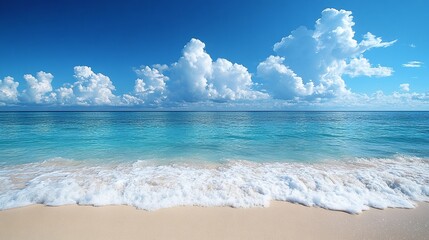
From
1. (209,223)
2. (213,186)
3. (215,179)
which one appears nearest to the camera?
(209,223)

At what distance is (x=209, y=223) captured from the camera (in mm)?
5742

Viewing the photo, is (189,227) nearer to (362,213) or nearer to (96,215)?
(96,215)

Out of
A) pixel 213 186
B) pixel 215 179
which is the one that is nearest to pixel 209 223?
pixel 213 186

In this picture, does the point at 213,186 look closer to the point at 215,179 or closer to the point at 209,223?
the point at 215,179

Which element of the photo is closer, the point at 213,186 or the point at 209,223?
the point at 209,223

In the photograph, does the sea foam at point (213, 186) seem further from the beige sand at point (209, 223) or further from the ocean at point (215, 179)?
the beige sand at point (209, 223)

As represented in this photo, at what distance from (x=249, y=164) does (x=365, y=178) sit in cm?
558

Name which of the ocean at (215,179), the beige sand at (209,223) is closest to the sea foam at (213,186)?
the ocean at (215,179)

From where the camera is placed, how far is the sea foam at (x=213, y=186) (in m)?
6.86

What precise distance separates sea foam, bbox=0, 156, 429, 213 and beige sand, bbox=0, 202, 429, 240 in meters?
0.39

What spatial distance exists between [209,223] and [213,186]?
7.61ft

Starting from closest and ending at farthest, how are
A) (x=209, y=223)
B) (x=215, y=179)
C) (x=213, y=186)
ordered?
(x=209, y=223)
(x=213, y=186)
(x=215, y=179)

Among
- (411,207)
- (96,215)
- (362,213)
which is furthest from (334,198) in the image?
(96,215)

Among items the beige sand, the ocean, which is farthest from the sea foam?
the beige sand
